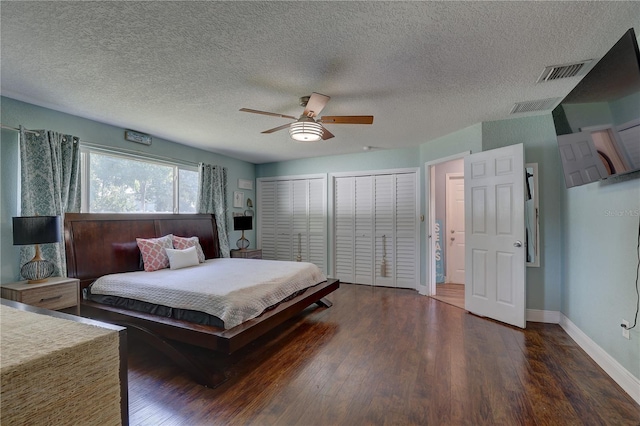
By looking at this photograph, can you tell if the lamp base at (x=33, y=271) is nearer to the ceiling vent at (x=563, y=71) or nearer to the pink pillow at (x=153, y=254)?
the pink pillow at (x=153, y=254)

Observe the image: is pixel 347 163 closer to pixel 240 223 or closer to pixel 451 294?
pixel 240 223

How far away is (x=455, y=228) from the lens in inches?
219

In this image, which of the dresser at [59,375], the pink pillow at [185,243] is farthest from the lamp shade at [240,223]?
the dresser at [59,375]

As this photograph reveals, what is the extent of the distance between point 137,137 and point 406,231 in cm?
431

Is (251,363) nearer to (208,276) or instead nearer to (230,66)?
(208,276)

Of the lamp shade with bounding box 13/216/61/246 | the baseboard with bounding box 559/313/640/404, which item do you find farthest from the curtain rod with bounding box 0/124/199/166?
the baseboard with bounding box 559/313/640/404

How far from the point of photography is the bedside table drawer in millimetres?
2580

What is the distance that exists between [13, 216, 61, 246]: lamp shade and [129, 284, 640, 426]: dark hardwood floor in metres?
1.33

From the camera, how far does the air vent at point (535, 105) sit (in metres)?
2.99

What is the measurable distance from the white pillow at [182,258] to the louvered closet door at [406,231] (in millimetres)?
3254

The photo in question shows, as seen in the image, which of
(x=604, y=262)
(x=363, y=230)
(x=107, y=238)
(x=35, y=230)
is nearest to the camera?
(x=604, y=262)

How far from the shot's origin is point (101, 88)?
269 cm

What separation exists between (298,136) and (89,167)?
2718mm

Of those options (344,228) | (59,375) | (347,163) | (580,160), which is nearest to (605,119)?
(580,160)
